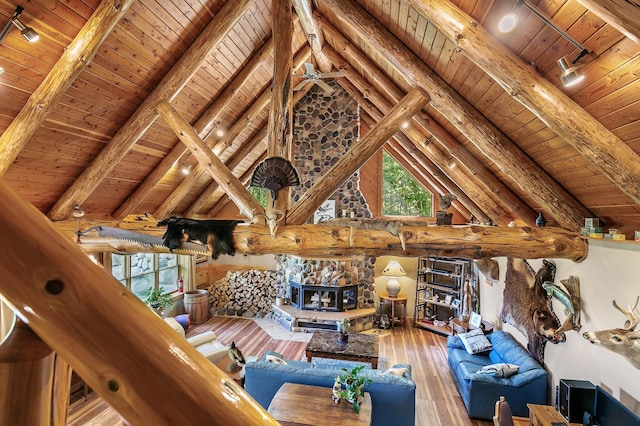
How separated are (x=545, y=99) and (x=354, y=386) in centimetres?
315

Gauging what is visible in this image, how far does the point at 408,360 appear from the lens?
584cm

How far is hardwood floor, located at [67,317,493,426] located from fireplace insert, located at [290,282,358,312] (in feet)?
3.32

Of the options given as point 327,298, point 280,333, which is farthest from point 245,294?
point 327,298

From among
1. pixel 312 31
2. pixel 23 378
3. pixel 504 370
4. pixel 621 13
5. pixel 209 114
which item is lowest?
pixel 504 370

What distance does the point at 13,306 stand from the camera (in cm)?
44

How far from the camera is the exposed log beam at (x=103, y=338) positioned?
1.41 feet

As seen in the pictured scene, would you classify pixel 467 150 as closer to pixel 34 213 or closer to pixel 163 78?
pixel 163 78

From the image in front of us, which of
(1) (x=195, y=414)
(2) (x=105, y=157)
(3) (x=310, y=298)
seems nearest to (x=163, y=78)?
(2) (x=105, y=157)

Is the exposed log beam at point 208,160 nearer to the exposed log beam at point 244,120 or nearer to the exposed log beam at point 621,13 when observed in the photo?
the exposed log beam at point 244,120

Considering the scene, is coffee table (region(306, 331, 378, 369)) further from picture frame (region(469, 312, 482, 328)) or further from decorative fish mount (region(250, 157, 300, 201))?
decorative fish mount (region(250, 157, 300, 201))

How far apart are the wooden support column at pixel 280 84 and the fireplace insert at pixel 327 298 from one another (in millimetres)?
3940

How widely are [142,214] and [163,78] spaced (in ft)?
10.4

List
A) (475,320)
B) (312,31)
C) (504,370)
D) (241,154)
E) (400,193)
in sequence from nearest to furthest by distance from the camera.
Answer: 1. (504,370)
2. (312,31)
3. (475,320)
4. (241,154)
5. (400,193)

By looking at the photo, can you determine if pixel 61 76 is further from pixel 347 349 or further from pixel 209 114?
pixel 347 349
